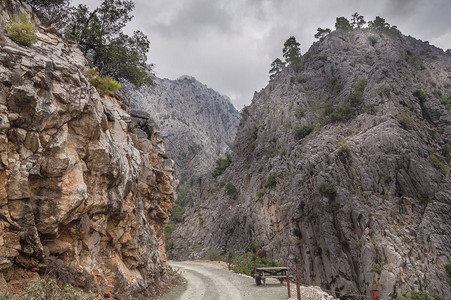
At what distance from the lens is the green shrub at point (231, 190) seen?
2048 inches

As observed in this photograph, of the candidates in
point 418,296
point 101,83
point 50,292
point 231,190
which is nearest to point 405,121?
point 418,296

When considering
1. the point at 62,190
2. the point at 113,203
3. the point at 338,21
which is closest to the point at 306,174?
the point at 113,203

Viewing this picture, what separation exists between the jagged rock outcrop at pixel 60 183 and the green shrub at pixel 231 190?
3982cm

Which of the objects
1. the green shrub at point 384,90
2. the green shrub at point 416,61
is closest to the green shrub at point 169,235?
the green shrub at point 384,90

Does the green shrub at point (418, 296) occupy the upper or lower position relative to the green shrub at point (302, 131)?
lower

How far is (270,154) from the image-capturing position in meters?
50.7

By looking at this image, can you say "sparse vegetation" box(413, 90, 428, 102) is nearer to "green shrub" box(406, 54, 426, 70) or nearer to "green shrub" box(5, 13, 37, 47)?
"green shrub" box(406, 54, 426, 70)

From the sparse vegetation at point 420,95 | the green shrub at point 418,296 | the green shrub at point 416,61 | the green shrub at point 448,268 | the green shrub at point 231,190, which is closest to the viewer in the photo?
the green shrub at point 418,296

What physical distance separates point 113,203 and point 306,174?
105 feet

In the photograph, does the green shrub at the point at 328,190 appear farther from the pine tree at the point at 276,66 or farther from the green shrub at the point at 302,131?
the pine tree at the point at 276,66

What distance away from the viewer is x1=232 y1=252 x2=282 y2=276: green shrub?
67.0 ft

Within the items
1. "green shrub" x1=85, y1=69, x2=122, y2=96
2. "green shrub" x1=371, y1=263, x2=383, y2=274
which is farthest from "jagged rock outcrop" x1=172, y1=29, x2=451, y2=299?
"green shrub" x1=85, y1=69, x2=122, y2=96

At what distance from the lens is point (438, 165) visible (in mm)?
33281

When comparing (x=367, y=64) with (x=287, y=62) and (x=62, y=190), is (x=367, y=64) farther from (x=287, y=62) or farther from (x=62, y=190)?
(x=62, y=190)
